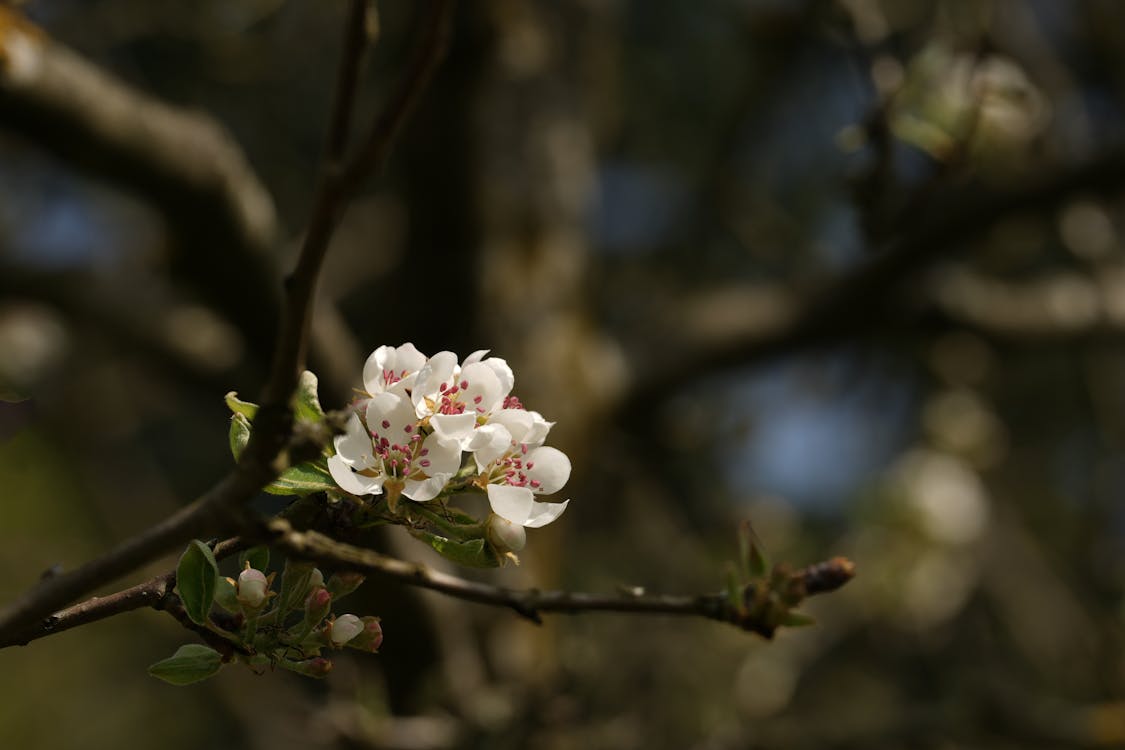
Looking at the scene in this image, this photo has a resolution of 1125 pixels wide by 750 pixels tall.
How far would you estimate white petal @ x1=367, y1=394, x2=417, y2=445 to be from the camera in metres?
0.73

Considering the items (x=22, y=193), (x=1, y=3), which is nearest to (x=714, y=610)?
(x=1, y=3)

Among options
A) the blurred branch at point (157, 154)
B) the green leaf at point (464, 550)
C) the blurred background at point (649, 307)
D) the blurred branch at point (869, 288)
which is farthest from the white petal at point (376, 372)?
the blurred branch at point (869, 288)

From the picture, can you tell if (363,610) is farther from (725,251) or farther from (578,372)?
(725,251)

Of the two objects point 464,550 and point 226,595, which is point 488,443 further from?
point 226,595

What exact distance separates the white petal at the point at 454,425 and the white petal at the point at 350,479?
0.16 ft

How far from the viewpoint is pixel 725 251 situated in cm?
462

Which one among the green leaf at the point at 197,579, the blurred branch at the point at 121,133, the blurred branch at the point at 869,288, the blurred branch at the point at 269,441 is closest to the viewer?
the blurred branch at the point at 269,441

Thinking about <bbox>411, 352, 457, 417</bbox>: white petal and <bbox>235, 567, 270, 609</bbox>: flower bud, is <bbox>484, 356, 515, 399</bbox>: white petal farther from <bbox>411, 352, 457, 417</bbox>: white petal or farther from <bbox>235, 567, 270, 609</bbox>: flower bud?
<bbox>235, 567, 270, 609</bbox>: flower bud

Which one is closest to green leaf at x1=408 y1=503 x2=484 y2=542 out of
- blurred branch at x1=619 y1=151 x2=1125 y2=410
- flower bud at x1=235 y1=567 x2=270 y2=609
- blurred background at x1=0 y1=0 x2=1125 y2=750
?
flower bud at x1=235 y1=567 x2=270 y2=609

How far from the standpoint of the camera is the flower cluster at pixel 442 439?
715 mm

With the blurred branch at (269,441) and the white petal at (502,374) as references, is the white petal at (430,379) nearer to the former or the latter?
the white petal at (502,374)

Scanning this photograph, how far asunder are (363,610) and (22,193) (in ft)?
A: 7.40

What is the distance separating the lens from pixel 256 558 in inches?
30.7

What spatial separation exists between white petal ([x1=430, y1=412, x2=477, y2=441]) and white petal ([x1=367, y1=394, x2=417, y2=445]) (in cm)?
2
